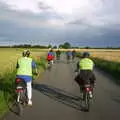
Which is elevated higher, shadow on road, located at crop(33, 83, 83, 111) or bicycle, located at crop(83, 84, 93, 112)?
bicycle, located at crop(83, 84, 93, 112)

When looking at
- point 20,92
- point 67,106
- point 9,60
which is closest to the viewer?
point 20,92

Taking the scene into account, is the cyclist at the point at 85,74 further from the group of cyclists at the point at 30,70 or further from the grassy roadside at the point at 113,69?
the grassy roadside at the point at 113,69

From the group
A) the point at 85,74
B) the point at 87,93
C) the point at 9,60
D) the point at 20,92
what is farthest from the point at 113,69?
the point at 9,60

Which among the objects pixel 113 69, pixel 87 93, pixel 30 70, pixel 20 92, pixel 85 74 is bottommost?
pixel 113 69

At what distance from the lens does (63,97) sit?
533 inches

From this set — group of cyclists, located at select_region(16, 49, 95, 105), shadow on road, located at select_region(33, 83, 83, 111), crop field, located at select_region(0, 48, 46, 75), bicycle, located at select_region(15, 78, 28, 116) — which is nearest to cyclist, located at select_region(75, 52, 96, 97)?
group of cyclists, located at select_region(16, 49, 95, 105)

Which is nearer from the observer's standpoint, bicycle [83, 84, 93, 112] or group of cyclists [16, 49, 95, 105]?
group of cyclists [16, 49, 95, 105]

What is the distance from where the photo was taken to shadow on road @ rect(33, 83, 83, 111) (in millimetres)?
11885

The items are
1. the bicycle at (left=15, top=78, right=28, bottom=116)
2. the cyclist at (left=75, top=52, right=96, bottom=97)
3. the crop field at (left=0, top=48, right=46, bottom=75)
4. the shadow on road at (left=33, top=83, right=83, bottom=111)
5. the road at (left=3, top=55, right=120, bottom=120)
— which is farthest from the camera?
the crop field at (left=0, top=48, right=46, bottom=75)

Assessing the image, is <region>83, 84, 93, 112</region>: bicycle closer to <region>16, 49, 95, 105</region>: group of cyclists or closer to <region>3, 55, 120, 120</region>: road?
<region>16, 49, 95, 105</region>: group of cyclists

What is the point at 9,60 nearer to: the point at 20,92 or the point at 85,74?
the point at 85,74

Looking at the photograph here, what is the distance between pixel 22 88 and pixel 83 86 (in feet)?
6.59

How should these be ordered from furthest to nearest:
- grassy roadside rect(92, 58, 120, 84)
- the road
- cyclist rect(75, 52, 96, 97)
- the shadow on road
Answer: grassy roadside rect(92, 58, 120, 84), the shadow on road, cyclist rect(75, 52, 96, 97), the road

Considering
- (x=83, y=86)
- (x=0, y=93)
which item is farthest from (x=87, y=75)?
(x=0, y=93)
